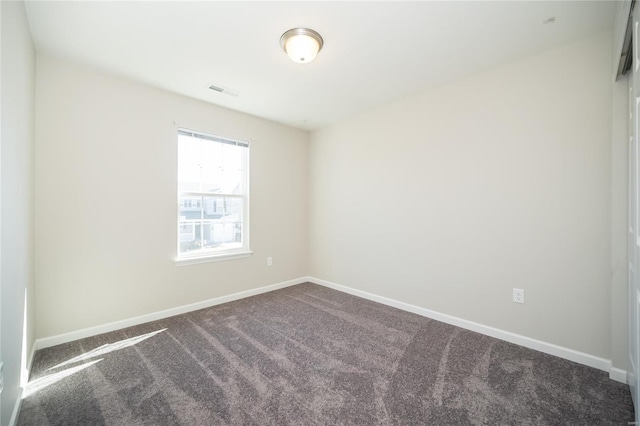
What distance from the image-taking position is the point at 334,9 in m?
1.85

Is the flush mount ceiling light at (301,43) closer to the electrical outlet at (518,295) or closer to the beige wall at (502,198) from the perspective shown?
the beige wall at (502,198)

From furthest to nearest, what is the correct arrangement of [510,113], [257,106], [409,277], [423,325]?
→ [257,106] → [409,277] → [423,325] → [510,113]

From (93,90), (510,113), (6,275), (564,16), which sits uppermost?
(564,16)

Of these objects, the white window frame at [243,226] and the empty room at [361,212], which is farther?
the white window frame at [243,226]

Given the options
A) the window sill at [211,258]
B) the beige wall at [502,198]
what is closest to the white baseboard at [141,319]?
the window sill at [211,258]

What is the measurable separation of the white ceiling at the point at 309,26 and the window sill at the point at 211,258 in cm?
195

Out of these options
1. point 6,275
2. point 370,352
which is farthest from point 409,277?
point 6,275

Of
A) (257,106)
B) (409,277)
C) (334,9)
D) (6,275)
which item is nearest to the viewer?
(6,275)

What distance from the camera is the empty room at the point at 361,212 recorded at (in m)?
1.71

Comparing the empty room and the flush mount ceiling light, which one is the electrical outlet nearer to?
the empty room

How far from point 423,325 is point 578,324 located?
1220 mm

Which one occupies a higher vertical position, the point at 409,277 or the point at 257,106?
the point at 257,106

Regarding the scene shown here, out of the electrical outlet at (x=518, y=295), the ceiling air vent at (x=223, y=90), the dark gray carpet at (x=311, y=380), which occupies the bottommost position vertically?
the dark gray carpet at (x=311, y=380)

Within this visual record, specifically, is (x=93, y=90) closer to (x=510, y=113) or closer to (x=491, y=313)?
(x=510, y=113)
